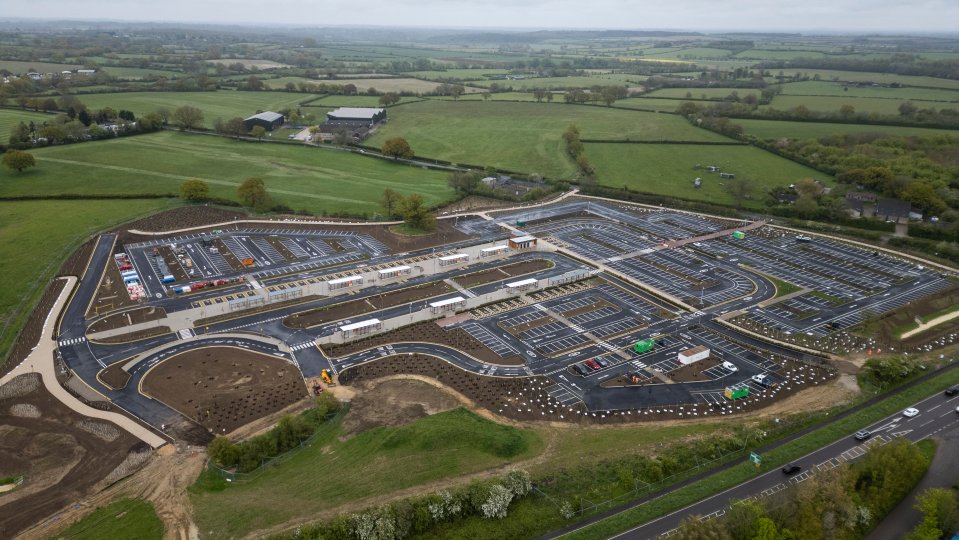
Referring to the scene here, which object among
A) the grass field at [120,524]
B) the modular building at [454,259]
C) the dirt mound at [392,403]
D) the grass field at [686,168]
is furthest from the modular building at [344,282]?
the grass field at [686,168]

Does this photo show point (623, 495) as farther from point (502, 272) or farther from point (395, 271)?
point (395, 271)

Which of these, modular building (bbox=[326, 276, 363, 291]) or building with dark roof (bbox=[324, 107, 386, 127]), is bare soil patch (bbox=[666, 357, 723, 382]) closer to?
modular building (bbox=[326, 276, 363, 291])

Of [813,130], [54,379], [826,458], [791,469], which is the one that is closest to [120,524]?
[54,379]

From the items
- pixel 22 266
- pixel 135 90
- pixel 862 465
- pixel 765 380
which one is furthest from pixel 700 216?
pixel 135 90

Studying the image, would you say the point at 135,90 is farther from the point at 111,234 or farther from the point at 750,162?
the point at 750,162

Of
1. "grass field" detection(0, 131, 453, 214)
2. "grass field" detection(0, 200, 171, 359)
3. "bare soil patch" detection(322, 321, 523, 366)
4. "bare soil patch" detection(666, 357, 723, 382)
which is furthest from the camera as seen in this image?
"grass field" detection(0, 131, 453, 214)

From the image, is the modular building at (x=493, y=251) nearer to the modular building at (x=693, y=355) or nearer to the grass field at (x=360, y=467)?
the modular building at (x=693, y=355)

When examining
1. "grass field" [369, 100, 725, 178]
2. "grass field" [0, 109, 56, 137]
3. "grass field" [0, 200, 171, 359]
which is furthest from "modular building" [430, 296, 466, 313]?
"grass field" [0, 109, 56, 137]

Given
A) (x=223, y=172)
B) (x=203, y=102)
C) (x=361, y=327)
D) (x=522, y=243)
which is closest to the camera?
(x=361, y=327)
